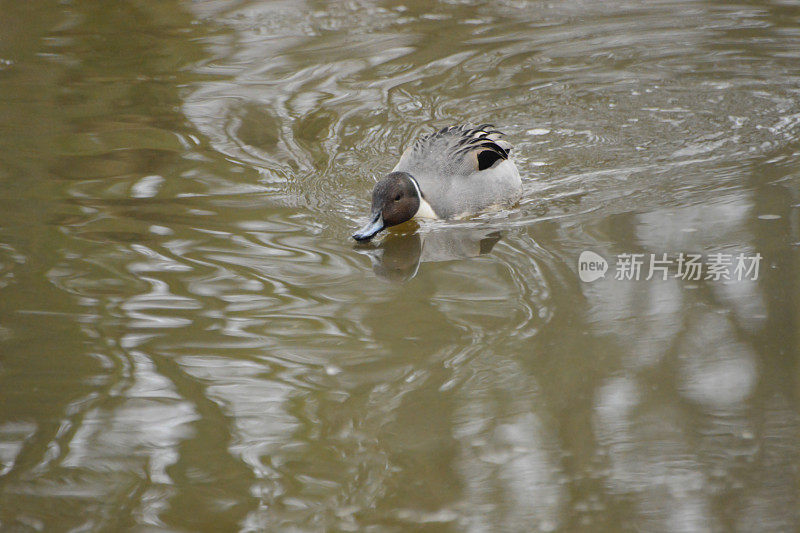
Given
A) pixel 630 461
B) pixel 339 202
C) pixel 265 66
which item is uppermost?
pixel 265 66

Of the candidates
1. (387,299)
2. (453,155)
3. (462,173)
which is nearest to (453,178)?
(462,173)

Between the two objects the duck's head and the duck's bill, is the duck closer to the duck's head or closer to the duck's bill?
the duck's head

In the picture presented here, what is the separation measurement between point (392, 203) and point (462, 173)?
2.33 feet

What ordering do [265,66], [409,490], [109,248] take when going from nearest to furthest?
[409,490] → [109,248] → [265,66]

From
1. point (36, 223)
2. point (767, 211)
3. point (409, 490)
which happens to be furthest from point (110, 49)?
point (409, 490)

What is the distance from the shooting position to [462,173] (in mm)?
6527

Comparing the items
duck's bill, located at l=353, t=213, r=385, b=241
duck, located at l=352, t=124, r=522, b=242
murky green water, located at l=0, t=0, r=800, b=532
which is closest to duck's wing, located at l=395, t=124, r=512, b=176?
duck, located at l=352, t=124, r=522, b=242

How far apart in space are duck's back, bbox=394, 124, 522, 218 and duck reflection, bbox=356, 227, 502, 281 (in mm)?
259

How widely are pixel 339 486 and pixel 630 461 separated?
1167 millimetres

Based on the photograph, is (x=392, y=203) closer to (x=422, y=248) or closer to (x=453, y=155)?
(x=422, y=248)

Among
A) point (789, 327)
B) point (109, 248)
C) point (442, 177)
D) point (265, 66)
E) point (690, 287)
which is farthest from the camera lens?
point (265, 66)

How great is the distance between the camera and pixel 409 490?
3.62 metres

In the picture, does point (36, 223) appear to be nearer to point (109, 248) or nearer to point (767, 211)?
point (109, 248)

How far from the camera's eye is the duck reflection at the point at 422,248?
5.61 meters
